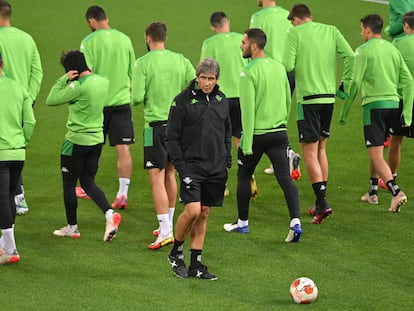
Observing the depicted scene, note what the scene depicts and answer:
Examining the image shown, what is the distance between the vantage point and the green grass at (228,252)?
1002 cm

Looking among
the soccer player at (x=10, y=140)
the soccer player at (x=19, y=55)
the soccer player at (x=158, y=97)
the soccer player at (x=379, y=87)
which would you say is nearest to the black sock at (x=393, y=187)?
the soccer player at (x=379, y=87)

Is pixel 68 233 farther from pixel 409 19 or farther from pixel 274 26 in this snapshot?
pixel 409 19

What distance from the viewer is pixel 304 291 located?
980cm

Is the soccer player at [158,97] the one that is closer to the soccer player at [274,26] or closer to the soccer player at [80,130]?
the soccer player at [80,130]

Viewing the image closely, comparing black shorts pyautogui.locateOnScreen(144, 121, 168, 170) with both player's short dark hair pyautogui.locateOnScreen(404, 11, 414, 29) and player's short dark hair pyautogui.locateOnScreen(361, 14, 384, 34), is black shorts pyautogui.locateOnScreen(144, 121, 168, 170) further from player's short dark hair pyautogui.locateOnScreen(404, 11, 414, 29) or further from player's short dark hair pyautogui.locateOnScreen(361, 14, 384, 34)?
player's short dark hair pyautogui.locateOnScreen(404, 11, 414, 29)

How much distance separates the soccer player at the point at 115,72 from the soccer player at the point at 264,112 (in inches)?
81.0

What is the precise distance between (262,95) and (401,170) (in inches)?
164

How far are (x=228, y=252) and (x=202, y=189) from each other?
1337 mm

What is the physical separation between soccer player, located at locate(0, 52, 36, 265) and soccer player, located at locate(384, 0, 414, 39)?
5.81 meters

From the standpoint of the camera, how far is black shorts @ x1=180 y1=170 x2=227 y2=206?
10.4m

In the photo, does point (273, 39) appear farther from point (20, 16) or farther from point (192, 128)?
point (20, 16)

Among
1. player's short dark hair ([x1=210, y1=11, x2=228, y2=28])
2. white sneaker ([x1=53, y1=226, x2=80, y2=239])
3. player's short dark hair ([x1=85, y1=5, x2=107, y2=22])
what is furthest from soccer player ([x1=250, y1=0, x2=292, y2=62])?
white sneaker ([x1=53, y1=226, x2=80, y2=239])

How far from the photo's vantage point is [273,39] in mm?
14352

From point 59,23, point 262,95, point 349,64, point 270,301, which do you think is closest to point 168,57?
point 262,95
